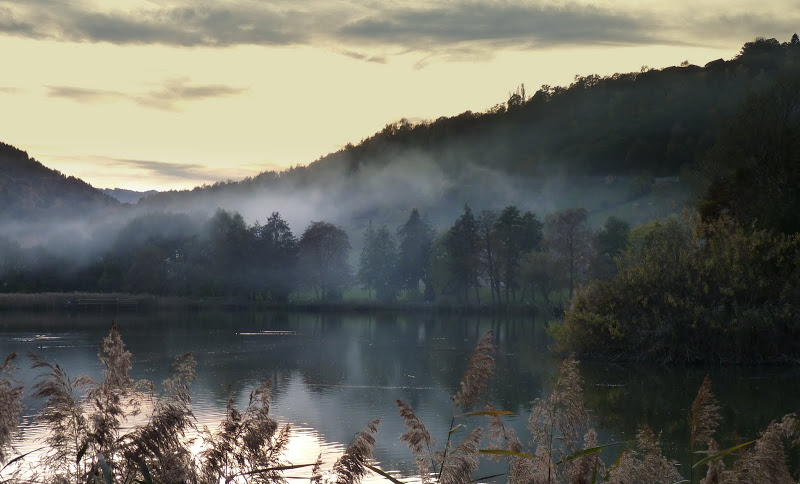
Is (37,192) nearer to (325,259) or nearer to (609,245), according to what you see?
(325,259)

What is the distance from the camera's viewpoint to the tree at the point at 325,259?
314 feet

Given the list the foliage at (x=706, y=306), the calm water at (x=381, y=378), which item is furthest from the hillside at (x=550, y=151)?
the foliage at (x=706, y=306)

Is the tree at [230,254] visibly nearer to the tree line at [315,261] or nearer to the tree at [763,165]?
the tree line at [315,261]

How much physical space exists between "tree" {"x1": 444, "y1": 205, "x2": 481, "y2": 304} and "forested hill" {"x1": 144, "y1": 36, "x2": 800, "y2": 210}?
163 feet

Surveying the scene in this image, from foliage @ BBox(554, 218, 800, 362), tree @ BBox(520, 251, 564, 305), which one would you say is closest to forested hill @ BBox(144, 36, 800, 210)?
tree @ BBox(520, 251, 564, 305)

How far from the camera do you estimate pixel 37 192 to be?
160250 mm

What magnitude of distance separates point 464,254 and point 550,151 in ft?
278

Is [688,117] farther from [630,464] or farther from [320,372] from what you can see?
[630,464]

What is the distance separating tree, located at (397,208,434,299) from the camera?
92.8m

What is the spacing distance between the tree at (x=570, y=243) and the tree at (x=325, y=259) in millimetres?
23419

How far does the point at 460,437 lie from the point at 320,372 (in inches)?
510

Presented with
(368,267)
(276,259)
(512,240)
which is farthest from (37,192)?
(512,240)

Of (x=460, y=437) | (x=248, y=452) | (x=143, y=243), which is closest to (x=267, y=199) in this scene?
(x=143, y=243)

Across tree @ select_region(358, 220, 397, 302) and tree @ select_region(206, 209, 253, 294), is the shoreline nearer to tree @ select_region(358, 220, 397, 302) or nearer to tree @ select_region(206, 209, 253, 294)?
tree @ select_region(206, 209, 253, 294)
